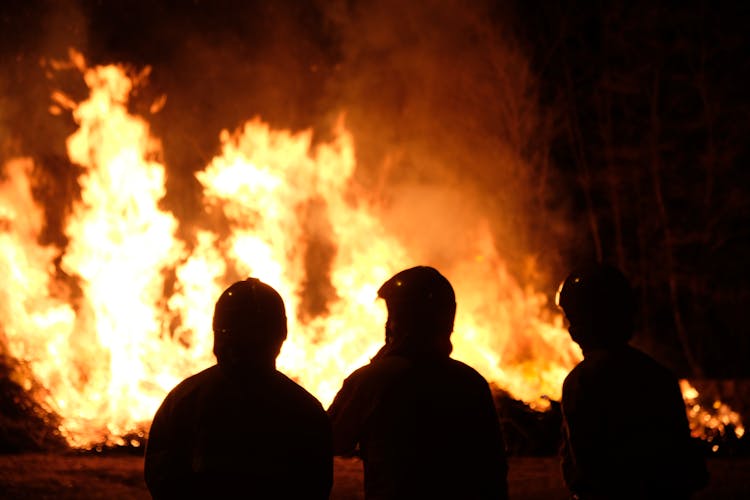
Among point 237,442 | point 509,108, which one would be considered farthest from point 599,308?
point 509,108

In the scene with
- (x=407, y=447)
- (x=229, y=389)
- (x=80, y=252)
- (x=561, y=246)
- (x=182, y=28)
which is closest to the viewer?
(x=229, y=389)

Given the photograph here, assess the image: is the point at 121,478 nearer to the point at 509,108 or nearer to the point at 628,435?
the point at 628,435

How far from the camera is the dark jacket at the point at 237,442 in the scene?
2.71 meters

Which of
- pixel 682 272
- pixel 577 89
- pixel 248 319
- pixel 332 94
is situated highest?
pixel 577 89

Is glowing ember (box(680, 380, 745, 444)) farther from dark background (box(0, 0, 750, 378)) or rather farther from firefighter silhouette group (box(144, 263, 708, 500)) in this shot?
firefighter silhouette group (box(144, 263, 708, 500))

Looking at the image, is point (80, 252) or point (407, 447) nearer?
point (407, 447)

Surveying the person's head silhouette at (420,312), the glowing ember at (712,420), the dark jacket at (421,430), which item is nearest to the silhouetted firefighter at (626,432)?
the dark jacket at (421,430)

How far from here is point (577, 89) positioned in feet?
51.7

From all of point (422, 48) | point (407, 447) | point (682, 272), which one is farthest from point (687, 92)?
point (407, 447)

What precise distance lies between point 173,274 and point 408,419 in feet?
27.1

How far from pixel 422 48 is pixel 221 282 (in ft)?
18.2

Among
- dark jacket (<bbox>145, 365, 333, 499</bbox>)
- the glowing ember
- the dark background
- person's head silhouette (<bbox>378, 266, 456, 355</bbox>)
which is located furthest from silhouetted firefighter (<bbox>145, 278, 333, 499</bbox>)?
A: the dark background

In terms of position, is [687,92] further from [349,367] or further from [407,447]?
[407,447]

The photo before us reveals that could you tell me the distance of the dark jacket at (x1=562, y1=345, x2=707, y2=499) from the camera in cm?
318
